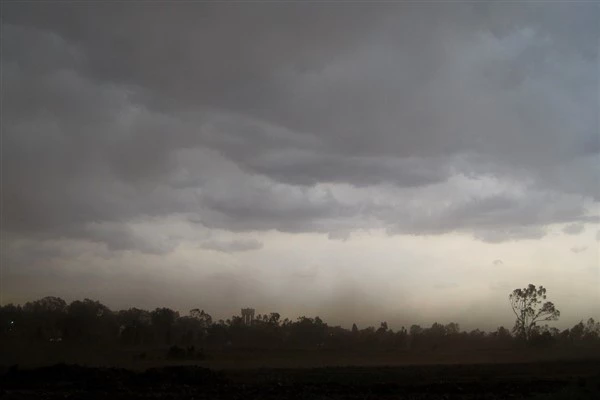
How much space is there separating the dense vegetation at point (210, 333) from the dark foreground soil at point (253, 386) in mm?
67104

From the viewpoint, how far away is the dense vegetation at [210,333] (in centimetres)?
11862

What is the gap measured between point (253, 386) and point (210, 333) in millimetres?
109031

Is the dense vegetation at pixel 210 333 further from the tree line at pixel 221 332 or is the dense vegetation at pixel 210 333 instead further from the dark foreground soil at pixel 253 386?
the dark foreground soil at pixel 253 386

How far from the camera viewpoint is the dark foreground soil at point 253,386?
36156 millimetres

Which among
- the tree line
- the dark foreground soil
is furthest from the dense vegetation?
the dark foreground soil

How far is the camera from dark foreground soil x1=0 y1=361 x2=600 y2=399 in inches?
1423

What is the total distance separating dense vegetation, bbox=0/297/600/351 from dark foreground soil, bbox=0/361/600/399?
67104mm

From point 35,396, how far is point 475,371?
42584 mm

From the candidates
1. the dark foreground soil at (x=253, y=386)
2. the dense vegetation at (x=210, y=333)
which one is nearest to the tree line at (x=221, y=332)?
the dense vegetation at (x=210, y=333)

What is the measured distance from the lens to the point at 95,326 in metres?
125

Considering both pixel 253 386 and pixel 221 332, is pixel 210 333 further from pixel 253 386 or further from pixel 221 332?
pixel 253 386

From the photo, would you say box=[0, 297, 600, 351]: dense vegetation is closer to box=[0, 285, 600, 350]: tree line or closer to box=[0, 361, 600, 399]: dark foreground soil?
box=[0, 285, 600, 350]: tree line

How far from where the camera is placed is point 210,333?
14775 centimetres

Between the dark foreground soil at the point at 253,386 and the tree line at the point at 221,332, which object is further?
the tree line at the point at 221,332
